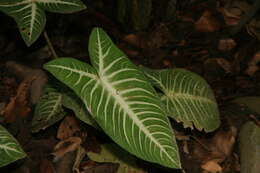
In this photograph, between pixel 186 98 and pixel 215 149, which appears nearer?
pixel 186 98

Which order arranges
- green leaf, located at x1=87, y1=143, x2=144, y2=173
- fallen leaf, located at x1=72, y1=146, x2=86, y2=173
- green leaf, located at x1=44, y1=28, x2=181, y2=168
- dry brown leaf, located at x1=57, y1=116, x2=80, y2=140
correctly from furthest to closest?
dry brown leaf, located at x1=57, y1=116, x2=80, y2=140 → fallen leaf, located at x1=72, y1=146, x2=86, y2=173 → green leaf, located at x1=87, y1=143, x2=144, y2=173 → green leaf, located at x1=44, y1=28, x2=181, y2=168

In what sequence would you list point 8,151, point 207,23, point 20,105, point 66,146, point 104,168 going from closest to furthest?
point 8,151 → point 104,168 → point 66,146 → point 20,105 → point 207,23

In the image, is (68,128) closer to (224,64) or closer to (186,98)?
(186,98)

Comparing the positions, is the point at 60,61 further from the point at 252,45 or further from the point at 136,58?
the point at 252,45

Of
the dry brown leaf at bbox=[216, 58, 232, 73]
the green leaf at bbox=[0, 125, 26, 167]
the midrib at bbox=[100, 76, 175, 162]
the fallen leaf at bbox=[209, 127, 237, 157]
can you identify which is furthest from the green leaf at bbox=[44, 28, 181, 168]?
the dry brown leaf at bbox=[216, 58, 232, 73]

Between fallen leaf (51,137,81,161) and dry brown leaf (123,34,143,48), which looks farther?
dry brown leaf (123,34,143,48)

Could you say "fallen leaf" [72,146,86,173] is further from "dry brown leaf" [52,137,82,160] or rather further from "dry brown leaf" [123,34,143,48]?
"dry brown leaf" [123,34,143,48]

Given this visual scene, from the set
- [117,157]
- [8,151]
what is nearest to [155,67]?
[117,157]

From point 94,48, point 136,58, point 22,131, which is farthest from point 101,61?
point 136,58
